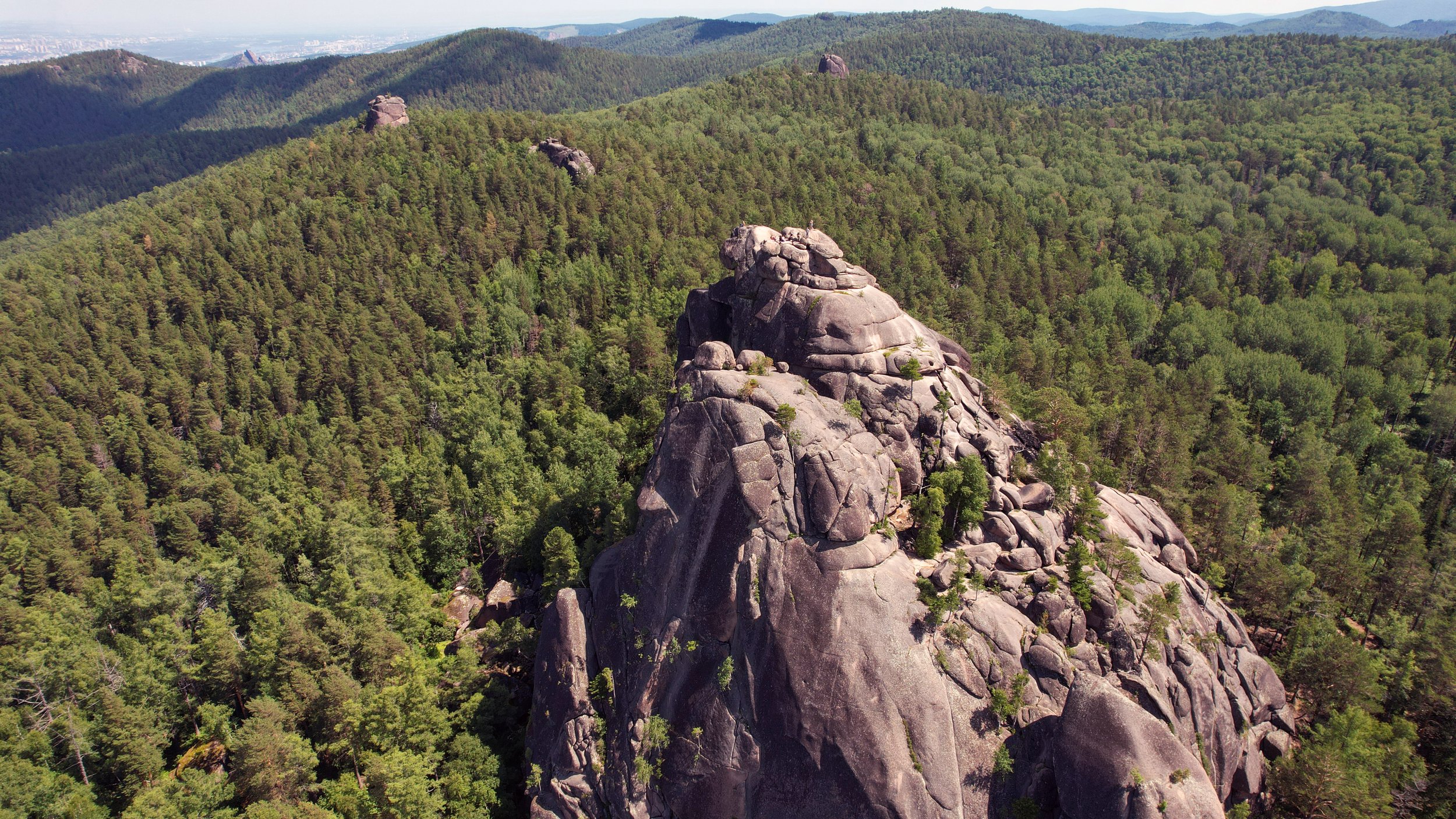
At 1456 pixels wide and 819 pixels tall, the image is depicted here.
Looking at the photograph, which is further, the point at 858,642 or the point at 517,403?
the point at 517,403

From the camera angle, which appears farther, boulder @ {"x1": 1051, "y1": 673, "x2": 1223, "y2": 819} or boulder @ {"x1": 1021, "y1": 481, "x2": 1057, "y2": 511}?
boulder @ {"x1": 1021, "y1": 481, "x2": 1057, "y2": 511}

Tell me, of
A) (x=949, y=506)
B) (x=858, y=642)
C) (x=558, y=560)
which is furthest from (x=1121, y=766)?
(x=558, y=560)

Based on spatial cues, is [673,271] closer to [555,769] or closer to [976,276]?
[976,276]

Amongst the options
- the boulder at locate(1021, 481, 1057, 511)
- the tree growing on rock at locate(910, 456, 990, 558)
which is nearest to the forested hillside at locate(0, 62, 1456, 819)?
the boulder at locate(1021, 481, 1057, 511)

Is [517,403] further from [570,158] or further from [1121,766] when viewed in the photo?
[1121,766]

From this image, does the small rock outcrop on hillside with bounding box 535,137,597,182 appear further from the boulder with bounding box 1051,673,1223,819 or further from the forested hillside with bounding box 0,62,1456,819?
the boulder with bounding box 1051,673,1223,819

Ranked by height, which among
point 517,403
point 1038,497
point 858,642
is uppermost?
point 1038,497

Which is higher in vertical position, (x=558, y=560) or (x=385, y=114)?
(x=385, y=114)
